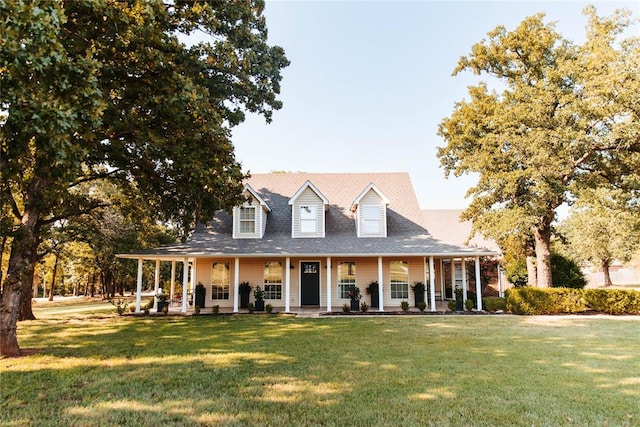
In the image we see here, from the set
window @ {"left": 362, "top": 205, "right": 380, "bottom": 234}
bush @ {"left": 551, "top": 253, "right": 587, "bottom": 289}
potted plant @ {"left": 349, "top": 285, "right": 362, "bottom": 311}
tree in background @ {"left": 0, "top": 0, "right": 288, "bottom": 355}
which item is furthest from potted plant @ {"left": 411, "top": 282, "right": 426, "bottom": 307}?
tree in background @ {"left": 0, "top": 0, "right": 288, "bottom": 355}

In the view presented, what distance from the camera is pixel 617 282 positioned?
54062mm

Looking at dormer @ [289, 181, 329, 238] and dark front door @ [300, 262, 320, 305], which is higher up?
dormer @ [289, 181, 329, 238]

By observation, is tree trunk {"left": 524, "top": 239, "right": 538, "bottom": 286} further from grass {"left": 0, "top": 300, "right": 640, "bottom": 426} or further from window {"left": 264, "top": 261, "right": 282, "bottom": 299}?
window {"left": 264, "top": 261, "right": 282, "bottom": 299}

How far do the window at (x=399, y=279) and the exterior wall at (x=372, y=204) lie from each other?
1748 mm

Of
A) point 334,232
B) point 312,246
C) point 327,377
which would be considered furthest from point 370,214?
point 327,377

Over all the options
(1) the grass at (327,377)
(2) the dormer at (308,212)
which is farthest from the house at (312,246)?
(1) the grass at (327,377)

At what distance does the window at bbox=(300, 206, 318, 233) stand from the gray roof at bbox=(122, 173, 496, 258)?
64 cm

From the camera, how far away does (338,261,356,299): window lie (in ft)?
60.7

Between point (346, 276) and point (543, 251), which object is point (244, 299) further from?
point (543, 251)

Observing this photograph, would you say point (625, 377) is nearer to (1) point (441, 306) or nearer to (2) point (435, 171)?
(1) point (441, 306)

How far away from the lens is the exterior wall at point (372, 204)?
60.9 feet

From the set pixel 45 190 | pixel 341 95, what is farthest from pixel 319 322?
pixel 341 95

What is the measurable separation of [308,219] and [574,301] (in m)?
12.2

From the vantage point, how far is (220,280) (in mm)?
18578
